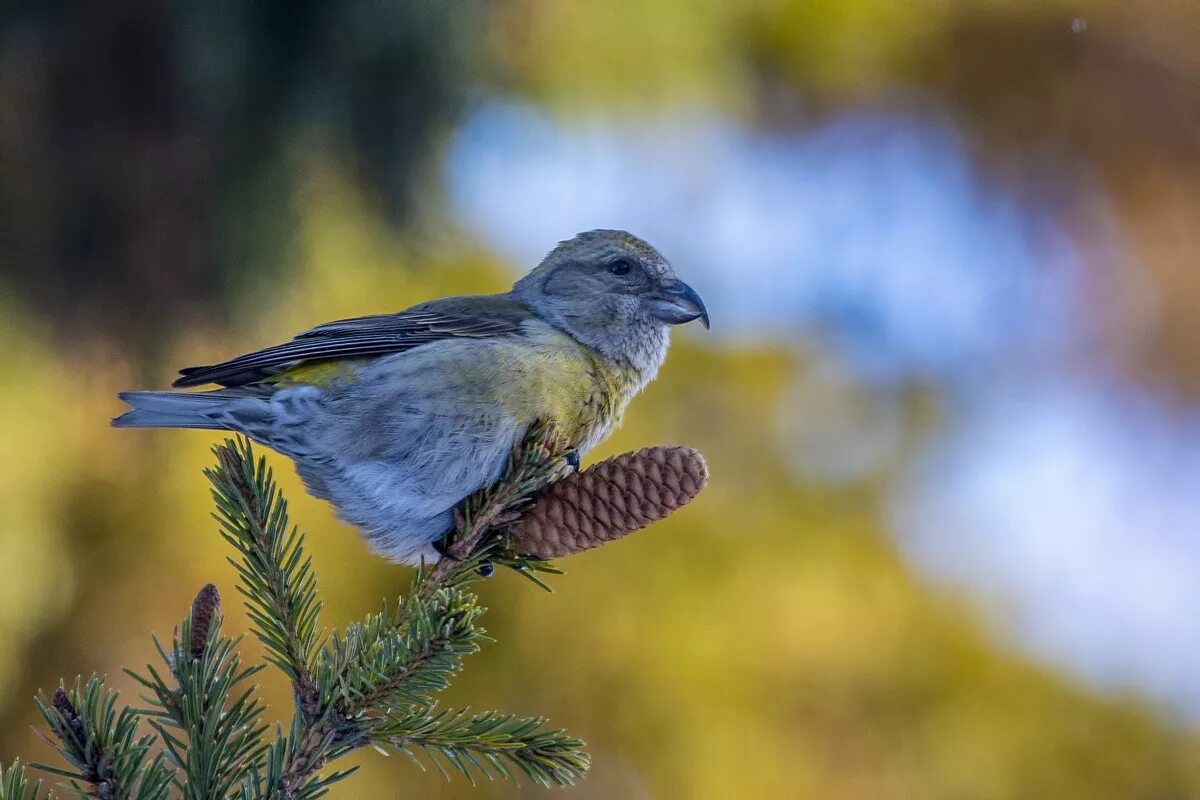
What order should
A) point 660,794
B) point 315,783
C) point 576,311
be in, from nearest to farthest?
point 315,783 < point 576,311 < point 660,794

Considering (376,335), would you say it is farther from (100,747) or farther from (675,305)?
(100,747)

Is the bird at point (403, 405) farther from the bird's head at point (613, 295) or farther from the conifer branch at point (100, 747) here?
the conifer branch at point (100, 747)

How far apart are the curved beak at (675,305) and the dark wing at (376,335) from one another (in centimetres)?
35

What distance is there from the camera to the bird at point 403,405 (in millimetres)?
2150

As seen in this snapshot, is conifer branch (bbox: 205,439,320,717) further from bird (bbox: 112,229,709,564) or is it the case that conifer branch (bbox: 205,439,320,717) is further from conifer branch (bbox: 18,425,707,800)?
bird (bbox: 112,229,709,564)

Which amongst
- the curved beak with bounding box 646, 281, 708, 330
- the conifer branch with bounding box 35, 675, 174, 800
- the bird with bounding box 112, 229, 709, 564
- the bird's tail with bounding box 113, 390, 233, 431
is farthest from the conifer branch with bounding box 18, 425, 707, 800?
the curved beak with bounding box 646, 281, 708, 330

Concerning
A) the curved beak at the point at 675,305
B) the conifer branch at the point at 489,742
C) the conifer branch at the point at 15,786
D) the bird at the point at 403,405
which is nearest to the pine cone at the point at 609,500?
the bird at the point at 403,405

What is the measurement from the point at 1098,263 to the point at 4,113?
17.7ft

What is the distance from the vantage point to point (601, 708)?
462 centimetres

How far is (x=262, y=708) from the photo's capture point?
1254 mm

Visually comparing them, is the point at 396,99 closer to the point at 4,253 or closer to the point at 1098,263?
the point at 4,253

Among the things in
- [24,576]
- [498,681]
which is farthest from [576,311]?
[498,681]

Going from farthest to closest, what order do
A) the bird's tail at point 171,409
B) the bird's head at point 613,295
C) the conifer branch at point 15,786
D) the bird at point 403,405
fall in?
the bird's head at point 613,295
the bird at point 403,405
the bird's tail at point 171,409
the conifer branch at point 15,786

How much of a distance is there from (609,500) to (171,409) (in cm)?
99
